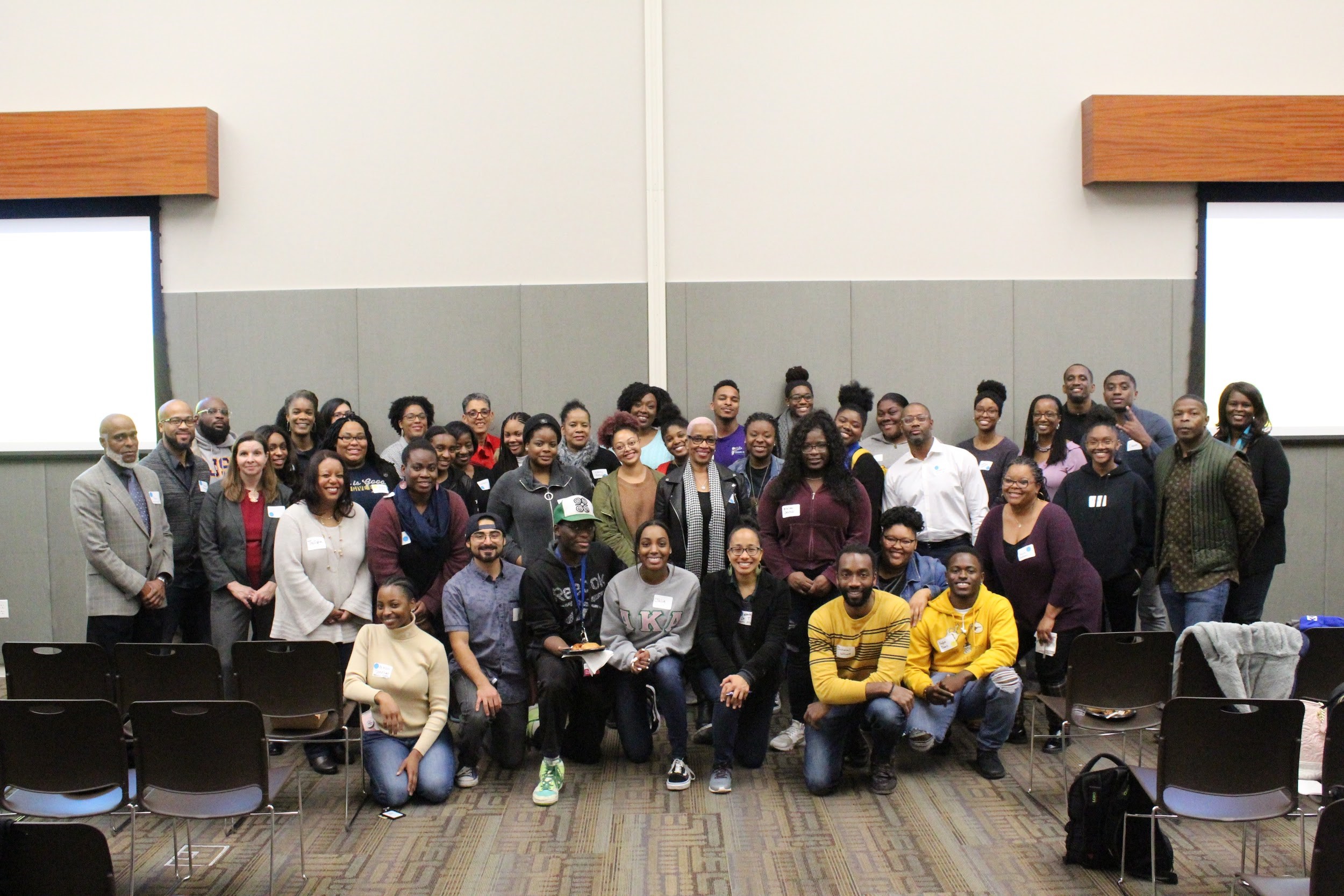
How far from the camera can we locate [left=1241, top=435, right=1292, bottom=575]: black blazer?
4812 millimetres

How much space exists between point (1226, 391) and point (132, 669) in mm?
5357

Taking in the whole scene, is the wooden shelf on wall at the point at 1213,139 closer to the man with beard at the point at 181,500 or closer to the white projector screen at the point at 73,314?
the man with beard at the point at 181,500

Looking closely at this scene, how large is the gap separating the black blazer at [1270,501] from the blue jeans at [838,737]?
212 cm

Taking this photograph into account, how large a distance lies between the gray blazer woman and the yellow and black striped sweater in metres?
2.62

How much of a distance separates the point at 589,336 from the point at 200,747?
3.91 metres

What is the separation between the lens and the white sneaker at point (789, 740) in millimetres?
4609

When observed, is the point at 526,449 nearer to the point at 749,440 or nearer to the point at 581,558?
the point at 581,558

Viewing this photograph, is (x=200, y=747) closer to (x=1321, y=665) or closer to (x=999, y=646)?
(x=999, y=646)

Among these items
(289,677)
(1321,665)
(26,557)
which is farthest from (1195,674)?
(26,557)

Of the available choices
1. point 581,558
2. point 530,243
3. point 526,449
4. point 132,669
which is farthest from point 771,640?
point 530,243

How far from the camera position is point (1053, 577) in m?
4.53

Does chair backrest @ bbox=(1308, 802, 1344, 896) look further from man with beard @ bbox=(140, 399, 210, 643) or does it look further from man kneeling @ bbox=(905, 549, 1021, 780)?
man with beard @ bbox=(140, 399, 210, 643)

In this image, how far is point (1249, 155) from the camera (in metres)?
6.37

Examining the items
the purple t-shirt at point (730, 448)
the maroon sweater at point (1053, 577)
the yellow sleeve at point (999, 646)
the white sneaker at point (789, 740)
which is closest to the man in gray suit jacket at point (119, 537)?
the purple t-shirt at point (730, 448)
